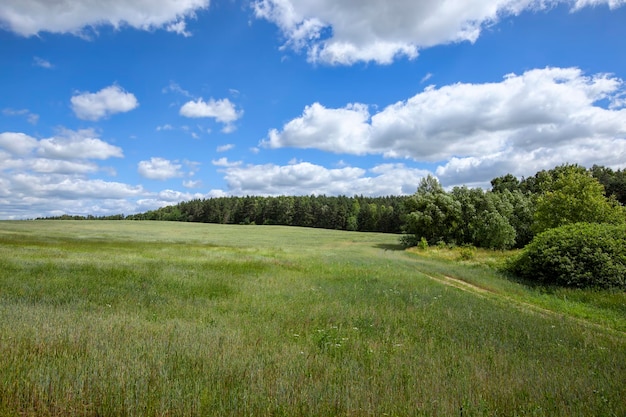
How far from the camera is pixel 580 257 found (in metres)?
22.1

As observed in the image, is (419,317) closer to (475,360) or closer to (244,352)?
(475,360)

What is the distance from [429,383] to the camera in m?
5.57

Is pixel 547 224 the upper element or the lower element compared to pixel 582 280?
upper


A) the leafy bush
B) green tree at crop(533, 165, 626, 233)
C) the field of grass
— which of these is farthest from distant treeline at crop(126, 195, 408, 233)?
the field of grass

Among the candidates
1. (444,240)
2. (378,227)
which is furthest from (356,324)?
(378,227)

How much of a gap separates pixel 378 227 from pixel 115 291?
112m

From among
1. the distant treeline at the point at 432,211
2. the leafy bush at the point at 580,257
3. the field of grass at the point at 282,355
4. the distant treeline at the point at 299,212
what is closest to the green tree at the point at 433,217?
the distant treeline at the point at 432,211

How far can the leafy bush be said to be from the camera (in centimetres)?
2072

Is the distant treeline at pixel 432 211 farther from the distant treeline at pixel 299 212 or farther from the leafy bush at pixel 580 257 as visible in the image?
the leafy bush at pixel 580 257

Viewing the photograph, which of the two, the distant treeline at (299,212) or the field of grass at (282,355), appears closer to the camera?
the field of grass at (282,355)

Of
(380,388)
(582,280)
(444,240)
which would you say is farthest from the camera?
(444,240)

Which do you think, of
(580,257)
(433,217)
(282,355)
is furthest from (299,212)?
(282,355)

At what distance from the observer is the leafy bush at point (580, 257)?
68.0 feet

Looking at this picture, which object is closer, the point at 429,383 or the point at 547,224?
the point at 429,383
